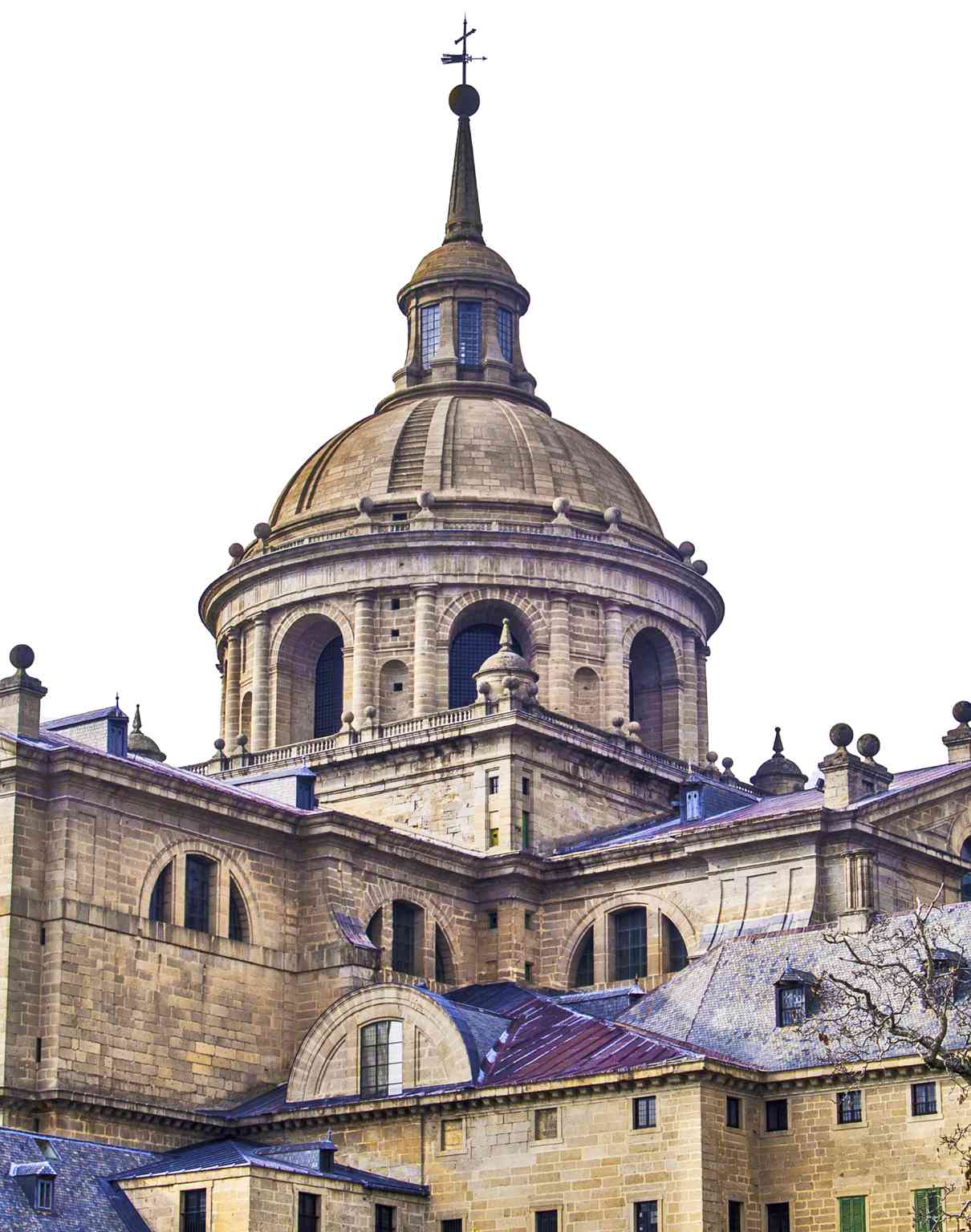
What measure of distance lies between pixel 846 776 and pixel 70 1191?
84.6ft

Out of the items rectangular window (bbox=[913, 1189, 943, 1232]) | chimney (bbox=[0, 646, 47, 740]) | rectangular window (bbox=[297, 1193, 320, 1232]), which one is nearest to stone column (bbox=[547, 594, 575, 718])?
chimney (bbox=[0, 646, 47, 740])

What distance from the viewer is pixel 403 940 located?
245ft

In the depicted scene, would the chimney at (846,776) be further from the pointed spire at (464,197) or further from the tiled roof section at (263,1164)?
the pointed spire at (464,197)

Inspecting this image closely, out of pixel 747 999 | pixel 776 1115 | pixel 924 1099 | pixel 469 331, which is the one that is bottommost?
pixel 776 1115

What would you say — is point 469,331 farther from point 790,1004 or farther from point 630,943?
point 790,1004

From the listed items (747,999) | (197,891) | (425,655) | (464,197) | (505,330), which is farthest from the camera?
(464,197)

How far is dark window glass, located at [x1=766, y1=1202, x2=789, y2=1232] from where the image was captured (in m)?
60.1

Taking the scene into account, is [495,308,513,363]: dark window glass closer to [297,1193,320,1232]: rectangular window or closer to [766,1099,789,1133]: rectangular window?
[766,1099,789,1133]: rectangular window

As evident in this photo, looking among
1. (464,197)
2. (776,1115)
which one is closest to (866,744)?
(776,1115)

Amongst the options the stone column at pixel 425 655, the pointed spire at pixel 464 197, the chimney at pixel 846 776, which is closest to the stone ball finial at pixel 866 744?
the chimney at pixel 846 776

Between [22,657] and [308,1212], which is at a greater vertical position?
[22,657]

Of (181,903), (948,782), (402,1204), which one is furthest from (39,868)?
(948,782)

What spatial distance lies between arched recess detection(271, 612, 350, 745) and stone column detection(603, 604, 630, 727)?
29.8ft

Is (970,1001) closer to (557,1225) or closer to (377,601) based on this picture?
(557,1225)
